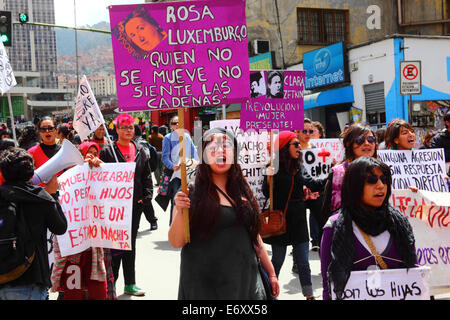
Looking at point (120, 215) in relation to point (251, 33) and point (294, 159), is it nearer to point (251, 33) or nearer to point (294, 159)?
point (294, 159)

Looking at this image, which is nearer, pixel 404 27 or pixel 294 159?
pixel 294 159

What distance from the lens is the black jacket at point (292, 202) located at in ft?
17.4

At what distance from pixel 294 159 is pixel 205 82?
7.28 feet

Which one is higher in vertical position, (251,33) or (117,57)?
(251,33)

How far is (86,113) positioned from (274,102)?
8.69 feet

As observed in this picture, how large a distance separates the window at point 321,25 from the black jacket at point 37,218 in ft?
70.1

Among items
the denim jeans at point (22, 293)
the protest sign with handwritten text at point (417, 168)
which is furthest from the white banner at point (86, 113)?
the protest sign with handwritten text at point (417, 168)

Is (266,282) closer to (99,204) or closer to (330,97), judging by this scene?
(99,204)

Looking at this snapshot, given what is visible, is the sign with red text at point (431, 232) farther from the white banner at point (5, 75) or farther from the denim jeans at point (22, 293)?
the white banner at point (5, 75)

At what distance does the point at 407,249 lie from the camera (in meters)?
3.02

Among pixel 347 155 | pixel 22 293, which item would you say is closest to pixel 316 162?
pixel 347 155

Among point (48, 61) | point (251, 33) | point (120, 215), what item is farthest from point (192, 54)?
point (48, 61)

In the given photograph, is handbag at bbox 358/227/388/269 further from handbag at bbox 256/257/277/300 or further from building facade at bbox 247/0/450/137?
building facade at bbox 247/0/450/137

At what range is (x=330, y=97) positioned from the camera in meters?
20.0
